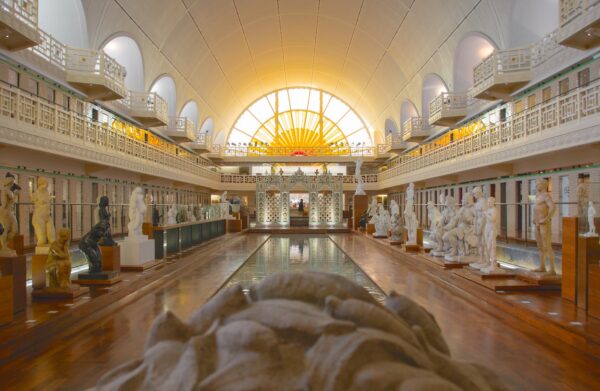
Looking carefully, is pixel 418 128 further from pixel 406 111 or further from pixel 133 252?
pixel 133 252

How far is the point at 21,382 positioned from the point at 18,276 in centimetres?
240

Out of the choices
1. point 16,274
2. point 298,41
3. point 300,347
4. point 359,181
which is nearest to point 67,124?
point 16,274

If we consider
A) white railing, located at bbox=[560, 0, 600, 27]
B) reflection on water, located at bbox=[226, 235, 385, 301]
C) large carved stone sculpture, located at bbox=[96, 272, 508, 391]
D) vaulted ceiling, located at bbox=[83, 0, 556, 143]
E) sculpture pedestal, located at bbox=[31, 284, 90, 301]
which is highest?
vaulted ceiling, located at bbox=[83, 0, 556, 143]

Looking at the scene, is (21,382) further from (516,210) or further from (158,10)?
(158,10)

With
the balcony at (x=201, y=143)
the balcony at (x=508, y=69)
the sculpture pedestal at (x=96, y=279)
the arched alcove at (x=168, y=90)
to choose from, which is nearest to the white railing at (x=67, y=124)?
the sculpture pedestal at (x=96, y=279)

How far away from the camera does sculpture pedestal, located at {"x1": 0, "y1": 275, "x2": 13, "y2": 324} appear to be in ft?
18.2

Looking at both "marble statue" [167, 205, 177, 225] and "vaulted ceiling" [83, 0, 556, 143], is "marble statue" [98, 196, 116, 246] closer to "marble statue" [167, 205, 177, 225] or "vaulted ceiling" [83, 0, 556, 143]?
"marble statue" [167, 205, 177, 225]

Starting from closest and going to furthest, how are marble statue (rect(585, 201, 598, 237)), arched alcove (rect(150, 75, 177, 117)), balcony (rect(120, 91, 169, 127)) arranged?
marble statue (rect(585, 201, 598, 237)), balcony (rect(120, 91, 169, 127)), arched alcove (rect(150, 75, 177, 117))

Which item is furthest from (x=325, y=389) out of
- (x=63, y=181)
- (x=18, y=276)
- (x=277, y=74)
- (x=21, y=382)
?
(x=277, y=74)

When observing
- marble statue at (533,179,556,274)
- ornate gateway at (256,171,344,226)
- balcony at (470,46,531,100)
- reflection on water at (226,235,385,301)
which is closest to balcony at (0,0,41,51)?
reflection on water at (226,235,385,301)

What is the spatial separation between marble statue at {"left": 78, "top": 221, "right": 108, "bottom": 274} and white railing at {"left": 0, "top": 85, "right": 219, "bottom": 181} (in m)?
4.64

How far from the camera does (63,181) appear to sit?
16.9 m

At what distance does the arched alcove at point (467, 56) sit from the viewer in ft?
72.0

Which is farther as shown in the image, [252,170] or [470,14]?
[252,170]
